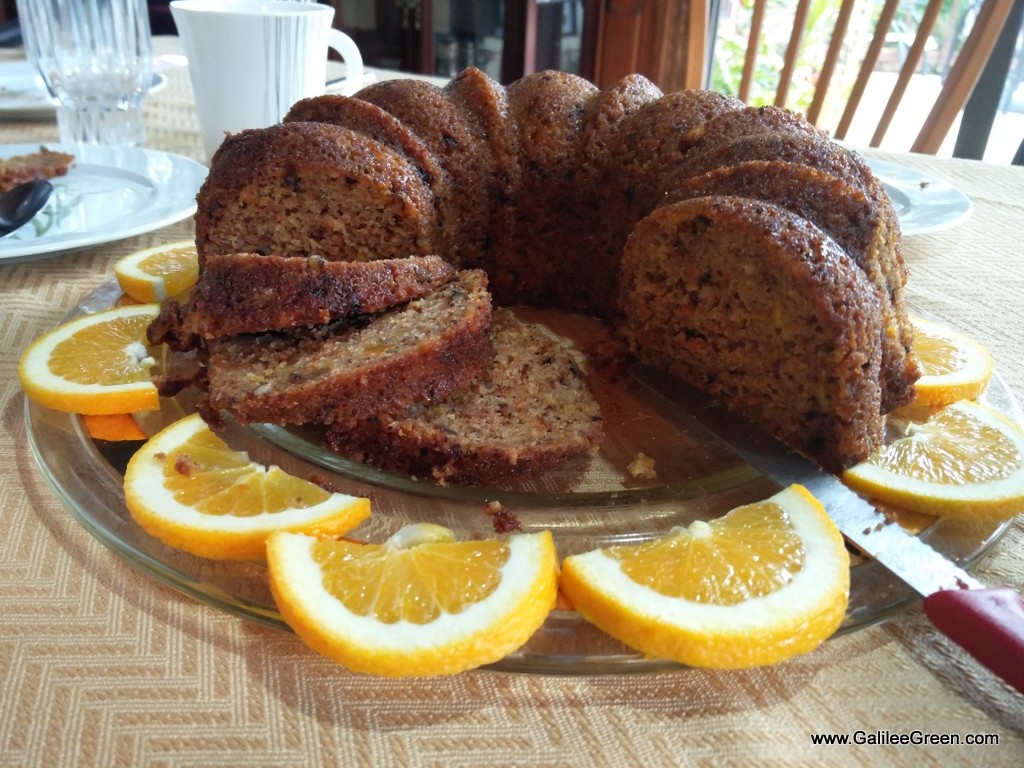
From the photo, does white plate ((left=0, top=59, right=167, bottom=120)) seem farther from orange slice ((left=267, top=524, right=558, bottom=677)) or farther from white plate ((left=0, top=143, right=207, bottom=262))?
orange slice ((left=267, top=524, right=558, bottom=677))

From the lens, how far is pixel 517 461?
161 cm

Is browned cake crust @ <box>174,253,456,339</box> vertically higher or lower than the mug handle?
lower

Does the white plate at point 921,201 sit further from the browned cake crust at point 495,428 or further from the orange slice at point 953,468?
the browned cake crust at point 495,428

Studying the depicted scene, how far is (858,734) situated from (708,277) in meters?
0.96

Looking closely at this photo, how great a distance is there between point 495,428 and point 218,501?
0.57 metres

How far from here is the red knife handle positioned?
43.7 inches

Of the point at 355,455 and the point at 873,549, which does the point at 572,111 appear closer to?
the point at 355,455

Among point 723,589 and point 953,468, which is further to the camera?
point 953,468

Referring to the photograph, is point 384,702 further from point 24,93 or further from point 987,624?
point 24,93

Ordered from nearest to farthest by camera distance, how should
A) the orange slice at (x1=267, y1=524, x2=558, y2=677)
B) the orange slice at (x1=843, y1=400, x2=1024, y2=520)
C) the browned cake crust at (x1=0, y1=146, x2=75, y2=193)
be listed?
the orange slice at (x1=267, y1=524, x2=558, y2=677) → the orange slice at (x1=843, y1=400, x2=1024, y2=520) → the browned cake crust at (x1=0, y1=146, x2=75, y2=193)

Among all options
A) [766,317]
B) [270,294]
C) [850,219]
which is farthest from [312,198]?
[850,219]

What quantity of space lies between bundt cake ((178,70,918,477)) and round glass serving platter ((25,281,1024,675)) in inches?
3.9

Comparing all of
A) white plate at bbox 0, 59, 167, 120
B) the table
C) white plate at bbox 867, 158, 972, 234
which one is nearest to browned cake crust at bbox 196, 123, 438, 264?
the table

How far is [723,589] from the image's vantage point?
1184mm
